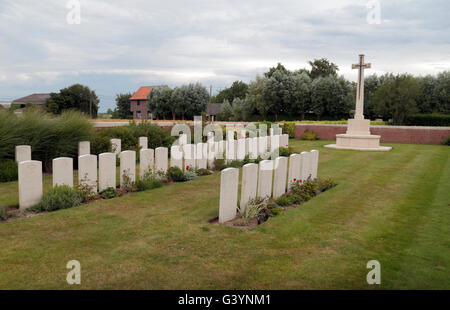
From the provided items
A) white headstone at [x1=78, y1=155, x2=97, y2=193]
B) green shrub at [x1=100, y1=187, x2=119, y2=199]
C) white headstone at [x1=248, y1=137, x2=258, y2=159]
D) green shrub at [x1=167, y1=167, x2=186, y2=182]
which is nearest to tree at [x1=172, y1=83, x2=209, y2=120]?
white headstone at [x1=248, y1=137, x2=258, y2=159]

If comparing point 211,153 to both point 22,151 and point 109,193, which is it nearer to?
point 109,193

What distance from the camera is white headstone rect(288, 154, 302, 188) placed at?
8.06 metres

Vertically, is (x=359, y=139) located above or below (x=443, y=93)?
below

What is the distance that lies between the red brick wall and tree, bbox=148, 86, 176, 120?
125 feet

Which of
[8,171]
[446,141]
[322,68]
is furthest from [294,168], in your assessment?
[322,68]

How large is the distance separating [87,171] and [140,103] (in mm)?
73504

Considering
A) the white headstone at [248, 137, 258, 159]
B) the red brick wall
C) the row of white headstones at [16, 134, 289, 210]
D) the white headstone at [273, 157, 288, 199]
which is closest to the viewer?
the row of white headstones at [16, 134, 289, 210]

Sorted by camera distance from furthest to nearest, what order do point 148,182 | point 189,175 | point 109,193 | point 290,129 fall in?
point 290,129
point 189,175
point 148,182
point 109,193

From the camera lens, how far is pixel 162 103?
196 ft

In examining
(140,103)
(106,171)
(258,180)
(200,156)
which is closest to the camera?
(258,180)

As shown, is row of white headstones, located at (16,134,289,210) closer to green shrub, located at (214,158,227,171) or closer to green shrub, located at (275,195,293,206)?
green shrub, located at (214,158,227,171)

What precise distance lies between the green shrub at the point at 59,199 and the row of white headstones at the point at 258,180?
289cm

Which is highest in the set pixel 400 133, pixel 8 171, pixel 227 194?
pixel 400 133

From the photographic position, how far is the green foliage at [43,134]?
9.45 metres
